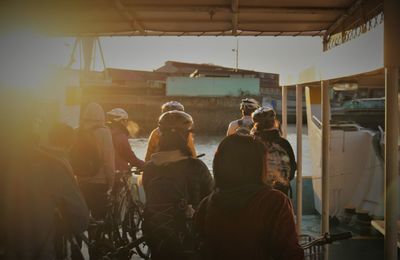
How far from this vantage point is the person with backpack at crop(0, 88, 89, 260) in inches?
107

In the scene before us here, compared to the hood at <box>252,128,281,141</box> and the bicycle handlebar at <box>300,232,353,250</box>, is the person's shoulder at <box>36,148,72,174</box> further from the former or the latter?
the hood at <box>252,128,281,141</box>

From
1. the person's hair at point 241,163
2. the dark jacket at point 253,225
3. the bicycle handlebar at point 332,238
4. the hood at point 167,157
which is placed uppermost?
the person's hair at point 241,163

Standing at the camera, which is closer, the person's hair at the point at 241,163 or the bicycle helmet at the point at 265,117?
the person's hair at the point at 241,163

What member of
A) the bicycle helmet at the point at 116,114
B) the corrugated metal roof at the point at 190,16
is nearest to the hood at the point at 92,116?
the bicycle helmet at the point at 116,114

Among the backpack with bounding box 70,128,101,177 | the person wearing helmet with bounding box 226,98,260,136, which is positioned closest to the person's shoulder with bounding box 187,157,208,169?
the backpack with bounding box 70,128,101,177

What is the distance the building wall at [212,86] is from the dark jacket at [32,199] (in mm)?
43964

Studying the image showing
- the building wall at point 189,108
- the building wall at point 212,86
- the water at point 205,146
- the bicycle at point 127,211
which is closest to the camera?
the bicycle at point 127,211

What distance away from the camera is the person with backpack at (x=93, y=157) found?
4.80m

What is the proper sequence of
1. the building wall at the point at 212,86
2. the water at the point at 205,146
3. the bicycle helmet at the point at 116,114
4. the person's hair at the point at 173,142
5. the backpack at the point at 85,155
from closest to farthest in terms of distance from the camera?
the person's hair at the point at 173,142 < the backpack at the point at 85,155 < the bicycle helmet at the point at 116,114 < the water at the point at 205,146 < the building wall at the point at 212,86

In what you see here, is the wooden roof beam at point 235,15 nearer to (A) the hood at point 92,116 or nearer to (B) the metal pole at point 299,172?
(B) the metal pole at point 299,172

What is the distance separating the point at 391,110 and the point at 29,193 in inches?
90.7

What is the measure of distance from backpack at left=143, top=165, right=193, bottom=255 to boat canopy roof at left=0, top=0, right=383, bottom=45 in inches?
95.3

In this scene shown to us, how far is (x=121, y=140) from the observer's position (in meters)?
5.77

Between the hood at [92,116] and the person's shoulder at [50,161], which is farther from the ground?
the hood at [92,116]
